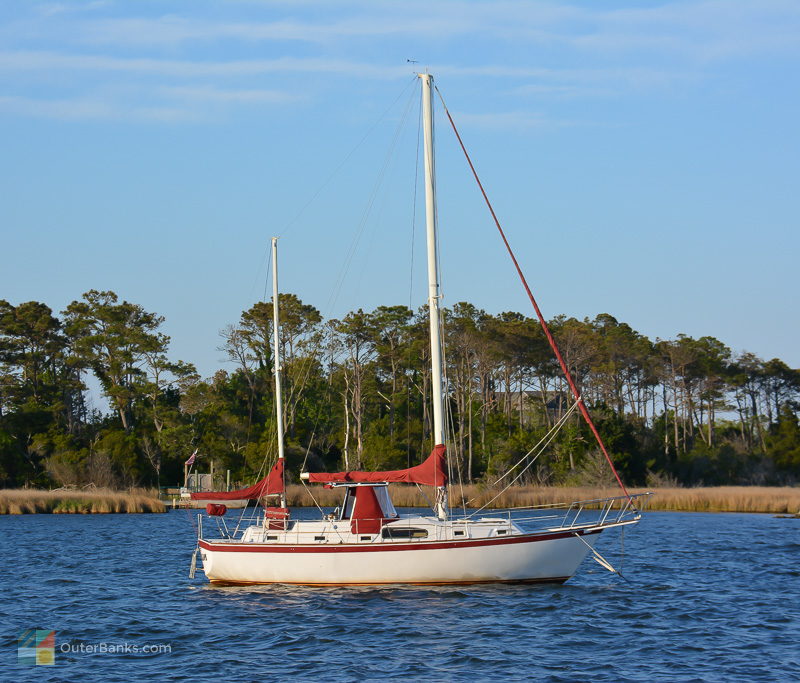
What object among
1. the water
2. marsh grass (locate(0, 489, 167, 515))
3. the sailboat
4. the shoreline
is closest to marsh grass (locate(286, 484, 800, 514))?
the shoreline

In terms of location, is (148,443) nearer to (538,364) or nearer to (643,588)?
(538,364)

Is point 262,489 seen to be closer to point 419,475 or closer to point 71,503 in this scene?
point 419,475

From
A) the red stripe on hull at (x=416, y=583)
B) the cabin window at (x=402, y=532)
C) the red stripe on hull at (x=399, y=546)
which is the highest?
the cabin window at (x=402, y=532)

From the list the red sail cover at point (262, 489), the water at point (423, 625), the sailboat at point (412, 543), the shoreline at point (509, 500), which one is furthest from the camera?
the shoreline at point (509, 500)

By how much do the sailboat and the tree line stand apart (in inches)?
1537

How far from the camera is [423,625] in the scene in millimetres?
22125

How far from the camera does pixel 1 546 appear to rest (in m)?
40.0

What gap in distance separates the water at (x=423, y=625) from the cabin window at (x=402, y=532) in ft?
4.54

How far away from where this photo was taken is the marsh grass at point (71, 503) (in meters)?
58.2

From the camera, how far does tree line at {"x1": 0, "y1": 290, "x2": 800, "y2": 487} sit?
2803 inches

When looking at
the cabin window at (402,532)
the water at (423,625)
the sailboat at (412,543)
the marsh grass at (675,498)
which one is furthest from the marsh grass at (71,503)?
the cabin window at (402,532)

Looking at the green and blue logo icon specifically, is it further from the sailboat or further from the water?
the sailboat

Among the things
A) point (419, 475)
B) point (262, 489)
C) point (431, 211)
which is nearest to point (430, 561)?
point (419, 475)

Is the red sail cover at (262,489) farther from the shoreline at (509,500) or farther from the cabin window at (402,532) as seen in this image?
the shoreline at (509,500)
